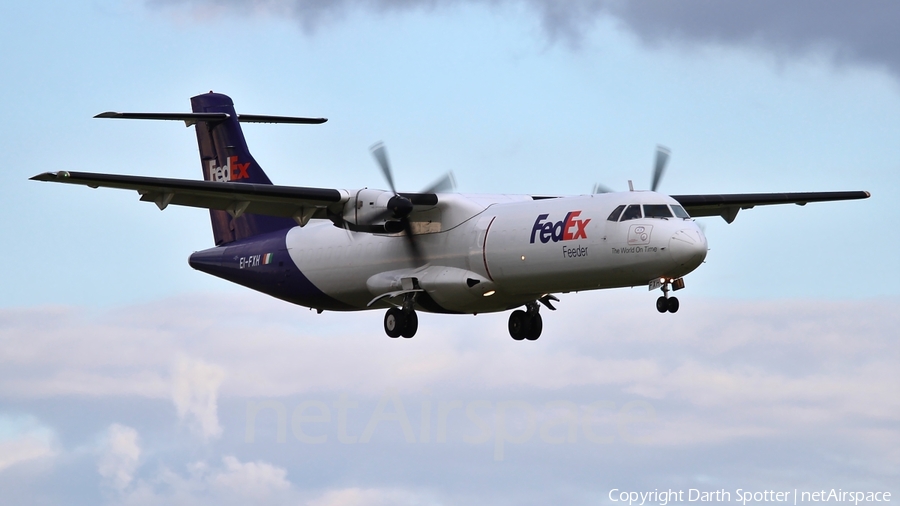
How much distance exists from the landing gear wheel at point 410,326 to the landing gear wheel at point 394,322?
58 mm

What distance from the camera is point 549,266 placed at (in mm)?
23016

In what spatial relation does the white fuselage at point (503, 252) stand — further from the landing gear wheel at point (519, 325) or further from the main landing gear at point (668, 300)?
the landing gear wheel at point (519, 325)

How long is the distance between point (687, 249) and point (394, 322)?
640cm

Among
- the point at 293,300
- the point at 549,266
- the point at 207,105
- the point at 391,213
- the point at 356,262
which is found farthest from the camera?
the point at 207,105

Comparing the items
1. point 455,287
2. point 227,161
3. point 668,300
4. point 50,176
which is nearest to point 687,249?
point 668,300

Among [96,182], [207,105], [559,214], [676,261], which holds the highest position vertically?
[207,105]

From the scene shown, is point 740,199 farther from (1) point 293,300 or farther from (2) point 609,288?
(1) point 293,300

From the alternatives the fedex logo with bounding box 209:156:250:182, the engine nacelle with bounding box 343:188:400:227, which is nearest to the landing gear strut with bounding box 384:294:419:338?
the engine nacelle with bounding box 343:188:400:227

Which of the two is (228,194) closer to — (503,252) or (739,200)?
(503,252)

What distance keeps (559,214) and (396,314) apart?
4100 mm

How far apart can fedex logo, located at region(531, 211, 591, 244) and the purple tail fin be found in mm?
8337

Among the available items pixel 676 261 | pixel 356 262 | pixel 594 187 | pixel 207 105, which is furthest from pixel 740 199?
pixel 207 105

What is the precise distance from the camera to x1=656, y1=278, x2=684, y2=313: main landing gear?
71.6 ft

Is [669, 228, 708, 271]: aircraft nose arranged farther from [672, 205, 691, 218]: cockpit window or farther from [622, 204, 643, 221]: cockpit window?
[622, 204, 643, 221]: cockpit window
